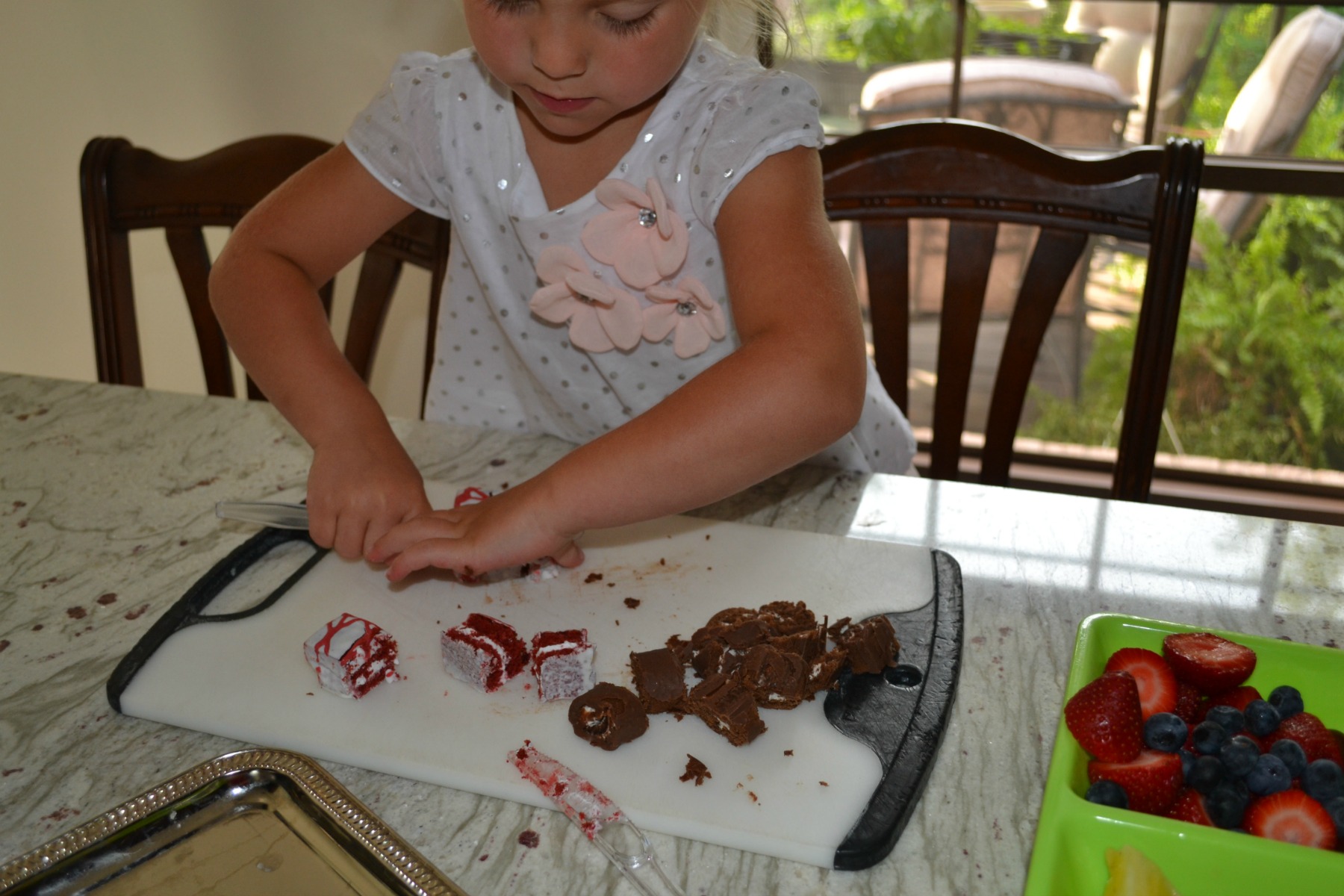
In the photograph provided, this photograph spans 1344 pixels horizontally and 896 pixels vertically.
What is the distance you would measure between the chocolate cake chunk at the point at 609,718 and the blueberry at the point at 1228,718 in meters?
0.33

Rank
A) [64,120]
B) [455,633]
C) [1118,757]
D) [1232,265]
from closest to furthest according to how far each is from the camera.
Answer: [1118,757], [455,633], [64,120], [1232,265]

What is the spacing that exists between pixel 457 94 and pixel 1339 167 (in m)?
1.53

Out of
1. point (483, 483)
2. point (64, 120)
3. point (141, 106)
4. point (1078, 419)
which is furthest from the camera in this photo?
point (1078, 419)

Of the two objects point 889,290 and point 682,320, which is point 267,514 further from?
point 889,290

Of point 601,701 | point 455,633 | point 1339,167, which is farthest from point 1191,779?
point 1339,167

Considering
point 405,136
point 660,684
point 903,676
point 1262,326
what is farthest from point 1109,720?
point 1262,326

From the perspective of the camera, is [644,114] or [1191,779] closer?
[1191,779]

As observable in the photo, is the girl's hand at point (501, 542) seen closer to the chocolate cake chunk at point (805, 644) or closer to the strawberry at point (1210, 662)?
the chocolate cake chunk at point (805, 644)

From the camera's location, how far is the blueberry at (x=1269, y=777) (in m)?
0.57

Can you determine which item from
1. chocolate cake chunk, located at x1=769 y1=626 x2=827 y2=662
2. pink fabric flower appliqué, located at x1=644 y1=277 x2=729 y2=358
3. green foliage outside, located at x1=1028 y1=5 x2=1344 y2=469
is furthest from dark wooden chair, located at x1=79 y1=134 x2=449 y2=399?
green foliage outside, located at x1=1028 y1=5 x2=1344 y2=469

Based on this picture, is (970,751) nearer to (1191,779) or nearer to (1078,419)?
(1191,779)

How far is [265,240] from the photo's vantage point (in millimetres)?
1106

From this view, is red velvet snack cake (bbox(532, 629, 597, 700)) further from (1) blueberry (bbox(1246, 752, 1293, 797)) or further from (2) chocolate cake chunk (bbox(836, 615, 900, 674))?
(1) blueberry (bbox(1246, 752, 1293, 797))

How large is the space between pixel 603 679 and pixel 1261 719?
400 millimetres
